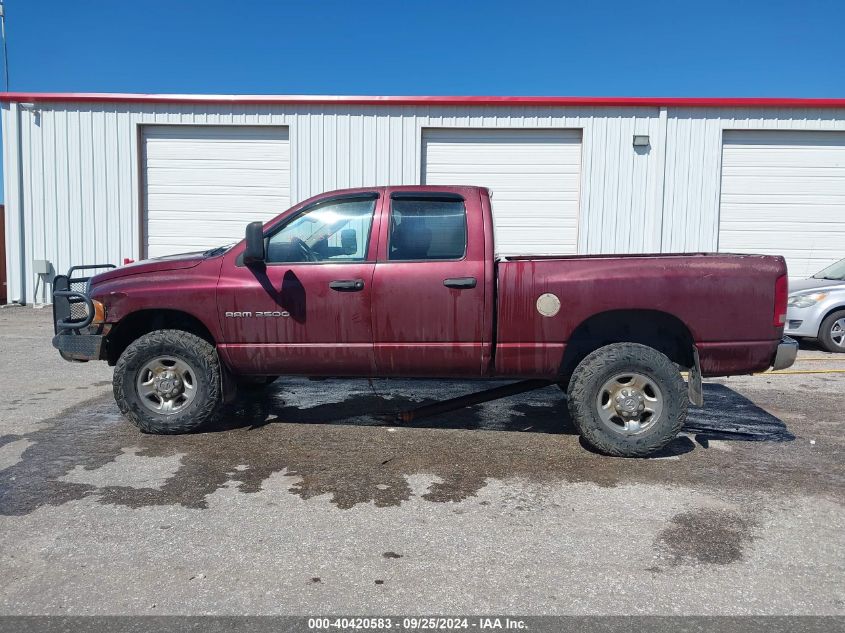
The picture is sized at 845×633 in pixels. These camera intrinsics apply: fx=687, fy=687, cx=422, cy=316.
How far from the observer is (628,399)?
489 cm

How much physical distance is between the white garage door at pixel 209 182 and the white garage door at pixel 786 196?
30.3 feet

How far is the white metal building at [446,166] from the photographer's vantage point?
13.9 metres

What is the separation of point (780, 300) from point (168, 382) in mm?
4566

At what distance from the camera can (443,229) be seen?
5.16 metres

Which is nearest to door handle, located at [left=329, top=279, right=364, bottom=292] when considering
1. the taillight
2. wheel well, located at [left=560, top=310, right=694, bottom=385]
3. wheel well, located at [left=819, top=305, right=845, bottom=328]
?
wheel well, located at [left=560, top=310, right=694, bottom=385]

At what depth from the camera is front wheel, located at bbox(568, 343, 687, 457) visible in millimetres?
4855

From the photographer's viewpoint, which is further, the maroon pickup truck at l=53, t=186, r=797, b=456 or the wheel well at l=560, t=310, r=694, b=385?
the wheel well at l=560, t=310, r=694, b=385

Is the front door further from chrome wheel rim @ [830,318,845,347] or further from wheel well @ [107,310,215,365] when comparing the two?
chrome wheel rim @ [830,318,845,347]

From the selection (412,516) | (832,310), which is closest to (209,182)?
(832,310)

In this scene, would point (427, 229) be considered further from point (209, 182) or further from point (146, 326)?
point (209, 182)

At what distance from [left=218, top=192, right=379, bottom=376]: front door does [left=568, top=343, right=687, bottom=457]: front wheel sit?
63.3 inches

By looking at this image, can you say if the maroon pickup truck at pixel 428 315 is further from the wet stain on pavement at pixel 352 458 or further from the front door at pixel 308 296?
the wet stain on pavement at pixel 352 458

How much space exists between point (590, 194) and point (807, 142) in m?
4.44

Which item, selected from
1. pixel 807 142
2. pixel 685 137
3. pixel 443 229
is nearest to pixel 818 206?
pixel 807 142
